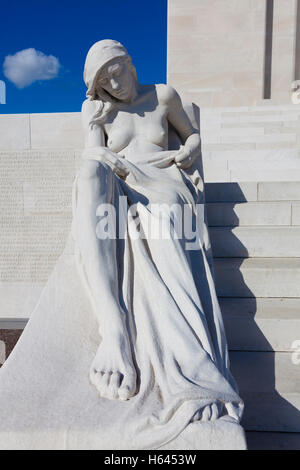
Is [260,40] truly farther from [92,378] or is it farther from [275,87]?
[92,378]

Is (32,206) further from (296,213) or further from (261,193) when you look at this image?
(296,213)

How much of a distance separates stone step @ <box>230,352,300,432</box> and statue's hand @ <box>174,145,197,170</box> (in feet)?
4.43

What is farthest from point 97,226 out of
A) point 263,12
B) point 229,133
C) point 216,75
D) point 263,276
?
point 263,12

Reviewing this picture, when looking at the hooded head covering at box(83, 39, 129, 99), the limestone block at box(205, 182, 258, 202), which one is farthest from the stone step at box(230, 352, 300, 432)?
the hooded head covering at box(83, 39, 129, 99)

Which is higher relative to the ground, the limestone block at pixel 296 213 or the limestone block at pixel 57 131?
the limestone block at pixel 57 131

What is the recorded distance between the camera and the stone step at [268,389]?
2.22 meters

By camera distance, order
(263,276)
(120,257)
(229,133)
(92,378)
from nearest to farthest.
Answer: (92,378) < (120,257) < (263,276) < (229,133)

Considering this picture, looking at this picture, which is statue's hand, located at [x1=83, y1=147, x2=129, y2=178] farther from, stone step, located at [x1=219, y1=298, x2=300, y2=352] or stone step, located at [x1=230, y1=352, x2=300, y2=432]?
stone step, located at [x1=230, y1=352, x2=300, y2=432]

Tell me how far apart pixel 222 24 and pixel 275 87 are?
6.90 feet

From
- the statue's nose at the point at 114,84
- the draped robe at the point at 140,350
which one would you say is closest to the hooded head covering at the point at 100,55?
the statue's nose at the point at 114,84

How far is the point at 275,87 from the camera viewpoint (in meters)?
10.4

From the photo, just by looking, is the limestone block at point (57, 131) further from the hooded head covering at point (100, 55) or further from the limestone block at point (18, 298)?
the limestone block at point (18, 298)

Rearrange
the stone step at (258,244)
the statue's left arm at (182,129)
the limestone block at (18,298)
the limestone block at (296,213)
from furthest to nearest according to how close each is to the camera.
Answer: the limestone block at (18,298)
the limestone block at (296,213)
the stone step at (258,244)
the statue's left arm at (182,129)

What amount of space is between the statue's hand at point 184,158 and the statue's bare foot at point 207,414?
1691mm
